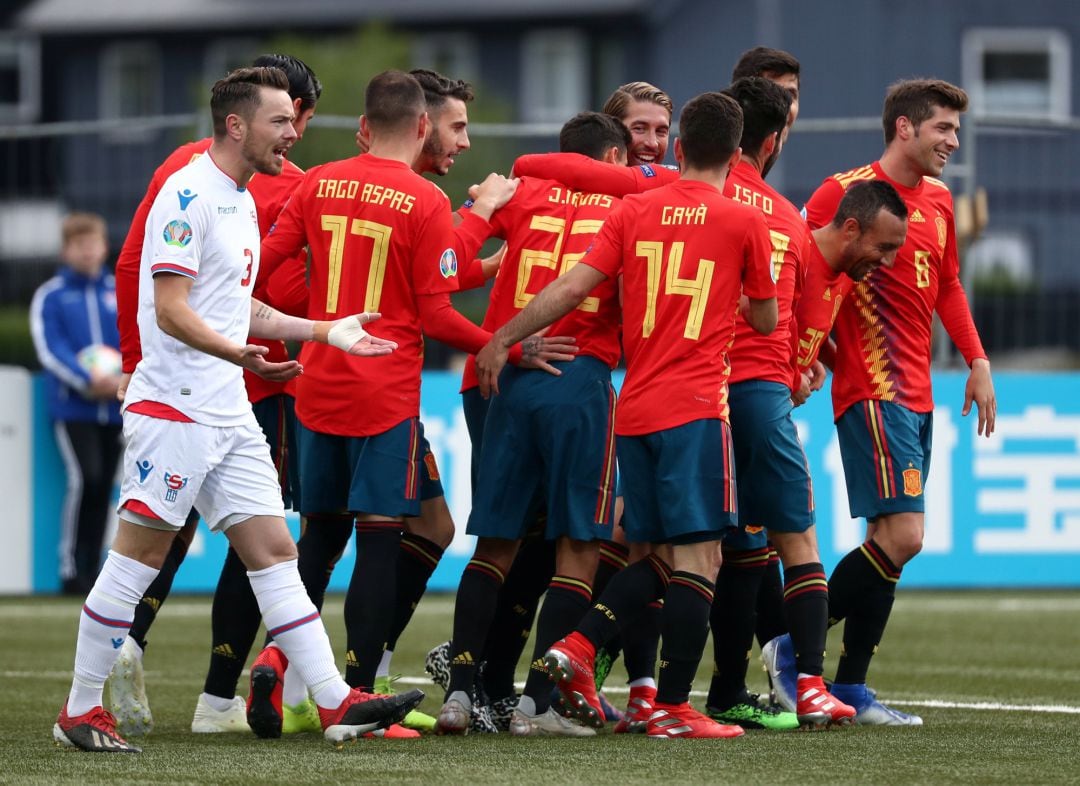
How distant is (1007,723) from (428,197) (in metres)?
2.67

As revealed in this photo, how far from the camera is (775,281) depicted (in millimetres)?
6875

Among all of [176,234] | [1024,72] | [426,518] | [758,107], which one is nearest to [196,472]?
[176,234]

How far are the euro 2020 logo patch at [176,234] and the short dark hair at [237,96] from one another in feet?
1.19

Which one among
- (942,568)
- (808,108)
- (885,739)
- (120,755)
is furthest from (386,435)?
(808,108)

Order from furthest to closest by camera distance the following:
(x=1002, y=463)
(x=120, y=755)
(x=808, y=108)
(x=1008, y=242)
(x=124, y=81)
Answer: (x=124, y=81)
(x=808, y=108)
(x=1008, y=242)
(x=1002, y=463)
(x=120, y=755)

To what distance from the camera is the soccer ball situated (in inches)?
489

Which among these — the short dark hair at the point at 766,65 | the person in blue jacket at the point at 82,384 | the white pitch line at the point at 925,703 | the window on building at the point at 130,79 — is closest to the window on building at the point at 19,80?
the window on building at the point at 130,79

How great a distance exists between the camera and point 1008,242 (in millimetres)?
14828

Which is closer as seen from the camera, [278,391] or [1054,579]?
[278,391]

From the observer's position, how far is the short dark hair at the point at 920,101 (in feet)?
24.6

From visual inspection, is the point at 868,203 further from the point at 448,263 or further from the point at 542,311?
the point at 448,263

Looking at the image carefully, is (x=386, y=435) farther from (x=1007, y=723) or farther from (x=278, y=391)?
(x=1007, y=723)

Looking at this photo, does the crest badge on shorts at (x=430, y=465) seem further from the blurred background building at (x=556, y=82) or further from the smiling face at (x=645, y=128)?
the blurred background building at (x=556, y=82)

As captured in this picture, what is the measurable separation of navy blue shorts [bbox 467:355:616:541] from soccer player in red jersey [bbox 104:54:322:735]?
0.87m
